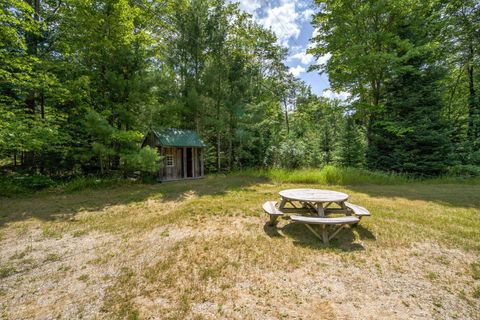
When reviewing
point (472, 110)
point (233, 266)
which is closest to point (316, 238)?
point (233, 266)

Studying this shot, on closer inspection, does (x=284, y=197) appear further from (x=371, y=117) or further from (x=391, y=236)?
(x=371, y=117)

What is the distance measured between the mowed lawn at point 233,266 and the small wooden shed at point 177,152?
5819 mm

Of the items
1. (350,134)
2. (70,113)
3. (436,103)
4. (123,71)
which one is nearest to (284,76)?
(350,134)

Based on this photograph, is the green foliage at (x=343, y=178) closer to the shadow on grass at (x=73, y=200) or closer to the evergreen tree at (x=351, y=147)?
the evergreen tree at (x=351, y=147)

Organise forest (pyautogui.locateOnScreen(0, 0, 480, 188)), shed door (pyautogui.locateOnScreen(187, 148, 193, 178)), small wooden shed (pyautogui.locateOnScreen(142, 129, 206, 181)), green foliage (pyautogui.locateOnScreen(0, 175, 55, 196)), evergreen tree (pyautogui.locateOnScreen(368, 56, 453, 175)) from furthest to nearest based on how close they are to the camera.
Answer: shed door (pyautogui.locateOnScreen(187, 148, 193, 178)), small wooden shed (pyautogui.locateOnScreen(142, 129, 206, 181)), evergreen tree (pyautogui.locateOnScreen(368, 56, 453, 175)), forest (pyautogui.locateOnScreen(0, 0, 480, 188)), green foliage (pyautogui.locateOnScreen(0, 175, 55, 196))

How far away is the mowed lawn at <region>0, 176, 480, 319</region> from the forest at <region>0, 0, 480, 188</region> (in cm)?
506

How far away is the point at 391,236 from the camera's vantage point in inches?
152

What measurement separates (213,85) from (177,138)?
4.27m

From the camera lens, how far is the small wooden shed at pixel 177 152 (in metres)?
11.0

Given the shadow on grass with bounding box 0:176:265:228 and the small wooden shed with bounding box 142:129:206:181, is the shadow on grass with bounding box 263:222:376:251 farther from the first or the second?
the small wooden shed with bounding box 142:129:206:181

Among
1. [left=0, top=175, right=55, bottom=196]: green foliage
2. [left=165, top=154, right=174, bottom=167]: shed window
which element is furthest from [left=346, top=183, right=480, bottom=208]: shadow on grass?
[left=0, top=175, right=55, bottom=196]: green foliage

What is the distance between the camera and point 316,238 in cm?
388

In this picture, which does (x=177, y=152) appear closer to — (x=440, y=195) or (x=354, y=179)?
(x=354, y=179)

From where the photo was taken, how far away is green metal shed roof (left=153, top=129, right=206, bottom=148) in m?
10.9
